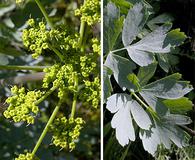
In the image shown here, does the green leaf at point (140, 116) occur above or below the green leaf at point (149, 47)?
below

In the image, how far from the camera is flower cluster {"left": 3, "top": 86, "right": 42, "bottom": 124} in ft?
3.48

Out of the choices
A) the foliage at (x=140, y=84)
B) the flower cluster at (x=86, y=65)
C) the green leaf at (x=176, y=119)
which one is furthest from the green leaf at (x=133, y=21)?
the green leaf at (x=176, y=119)

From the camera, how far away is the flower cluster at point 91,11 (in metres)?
1.14

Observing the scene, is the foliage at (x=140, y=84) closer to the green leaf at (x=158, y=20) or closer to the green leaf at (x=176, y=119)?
the green leaf at (x=176, y=119)

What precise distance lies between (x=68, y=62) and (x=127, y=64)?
0.15 meters

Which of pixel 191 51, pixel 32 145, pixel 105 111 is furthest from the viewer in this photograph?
pixel 32 145

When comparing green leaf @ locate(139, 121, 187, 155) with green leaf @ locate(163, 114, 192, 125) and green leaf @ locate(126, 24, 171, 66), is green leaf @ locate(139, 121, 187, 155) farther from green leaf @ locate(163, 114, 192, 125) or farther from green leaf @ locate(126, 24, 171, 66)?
green leaf @ locate(126, 24, 171, 66)

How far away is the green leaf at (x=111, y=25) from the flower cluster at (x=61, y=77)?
10 cm

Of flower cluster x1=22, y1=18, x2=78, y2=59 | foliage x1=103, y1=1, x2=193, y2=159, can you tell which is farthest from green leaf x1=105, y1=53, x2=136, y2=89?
flower cluster x1=22, y1=18, x2=78, y2=59

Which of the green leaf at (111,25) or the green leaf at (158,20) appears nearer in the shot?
the green leaf at (111,25)

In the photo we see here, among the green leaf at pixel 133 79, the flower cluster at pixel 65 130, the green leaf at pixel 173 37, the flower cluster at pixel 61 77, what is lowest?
the flower cluster at pixel 65 130

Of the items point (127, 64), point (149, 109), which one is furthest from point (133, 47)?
point (149, 109)

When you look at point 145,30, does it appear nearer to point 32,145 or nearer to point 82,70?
point 82,70

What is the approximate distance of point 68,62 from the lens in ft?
3.70
